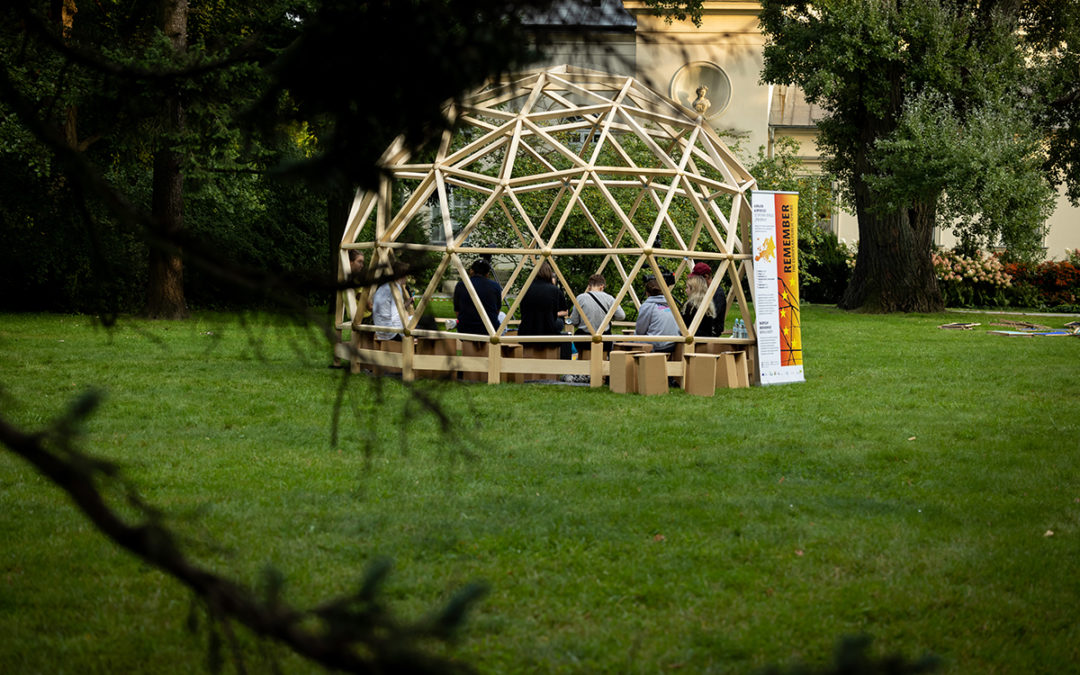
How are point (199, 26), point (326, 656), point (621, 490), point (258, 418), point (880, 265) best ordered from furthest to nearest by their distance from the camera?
point (880, 265), point (199, 26), point (258, 418), point (621, 490), point (326, 656)

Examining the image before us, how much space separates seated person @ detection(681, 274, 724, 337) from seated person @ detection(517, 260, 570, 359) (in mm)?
1422

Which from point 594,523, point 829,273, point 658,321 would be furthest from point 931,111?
point 594,523

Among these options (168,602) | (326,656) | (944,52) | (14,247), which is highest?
(944,52)

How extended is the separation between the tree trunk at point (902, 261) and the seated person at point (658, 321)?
13.3 metres

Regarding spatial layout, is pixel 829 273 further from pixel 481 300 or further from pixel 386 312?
pixel 386 312

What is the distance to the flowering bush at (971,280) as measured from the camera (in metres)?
25.3

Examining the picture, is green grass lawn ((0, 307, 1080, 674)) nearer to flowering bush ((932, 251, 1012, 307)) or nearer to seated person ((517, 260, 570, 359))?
seated person ((517, 260, 570, 359))

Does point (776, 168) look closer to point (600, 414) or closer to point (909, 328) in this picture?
point (909, 328)

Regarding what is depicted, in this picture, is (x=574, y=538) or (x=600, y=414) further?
(x=600, y=414)

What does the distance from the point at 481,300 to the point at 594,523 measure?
602cm

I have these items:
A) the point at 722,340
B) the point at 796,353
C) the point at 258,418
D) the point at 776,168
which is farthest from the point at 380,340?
the point at 776,168

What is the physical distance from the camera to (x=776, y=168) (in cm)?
2106

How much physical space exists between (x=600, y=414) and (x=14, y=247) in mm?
13325

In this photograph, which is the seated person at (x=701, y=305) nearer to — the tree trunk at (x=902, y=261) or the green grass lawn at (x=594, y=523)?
the green grass lawn at (x=594, y=523)
